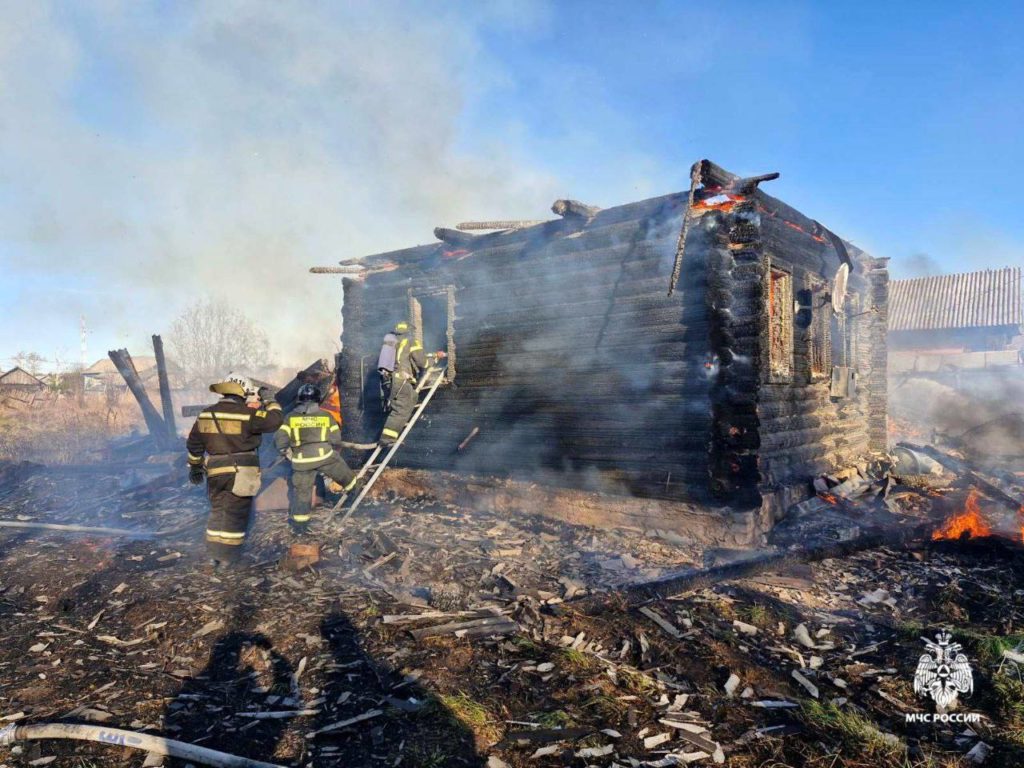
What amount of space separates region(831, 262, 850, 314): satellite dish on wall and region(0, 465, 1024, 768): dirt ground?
4177 mm

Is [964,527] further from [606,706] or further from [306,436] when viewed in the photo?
[306,436]

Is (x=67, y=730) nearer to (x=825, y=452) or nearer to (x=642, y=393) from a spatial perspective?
(x=642, y=393)

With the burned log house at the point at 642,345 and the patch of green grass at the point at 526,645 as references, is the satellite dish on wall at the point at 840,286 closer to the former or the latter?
the burned log house at the point at 642,345

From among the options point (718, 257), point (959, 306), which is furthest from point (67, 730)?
point (959, 306)

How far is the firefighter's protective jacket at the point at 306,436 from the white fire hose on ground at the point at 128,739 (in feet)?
14.4

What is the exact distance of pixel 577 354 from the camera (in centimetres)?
819

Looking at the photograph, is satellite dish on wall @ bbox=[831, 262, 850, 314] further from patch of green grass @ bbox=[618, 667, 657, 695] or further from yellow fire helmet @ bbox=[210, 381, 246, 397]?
yellow fire helmet @ bbox=[210, 381, 246, 397]

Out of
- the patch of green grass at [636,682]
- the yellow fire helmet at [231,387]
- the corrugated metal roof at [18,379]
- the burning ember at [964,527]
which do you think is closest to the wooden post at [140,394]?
the yellow fire helmet at [231,387]

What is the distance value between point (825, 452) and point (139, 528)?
417 inches

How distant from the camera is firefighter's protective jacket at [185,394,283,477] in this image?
21.3 ft

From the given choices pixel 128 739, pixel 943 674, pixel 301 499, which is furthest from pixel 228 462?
pixel 943 674

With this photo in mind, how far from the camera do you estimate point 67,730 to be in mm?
3322

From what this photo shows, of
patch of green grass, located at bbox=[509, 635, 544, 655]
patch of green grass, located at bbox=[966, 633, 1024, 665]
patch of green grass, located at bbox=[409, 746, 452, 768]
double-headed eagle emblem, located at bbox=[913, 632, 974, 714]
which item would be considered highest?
patch of green grass, located at bbox=[966, 633, 1024, 665]

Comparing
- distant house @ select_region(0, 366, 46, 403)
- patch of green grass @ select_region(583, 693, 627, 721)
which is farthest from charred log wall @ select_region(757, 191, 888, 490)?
distant house @ select_region(0, 366, 46, 403)
